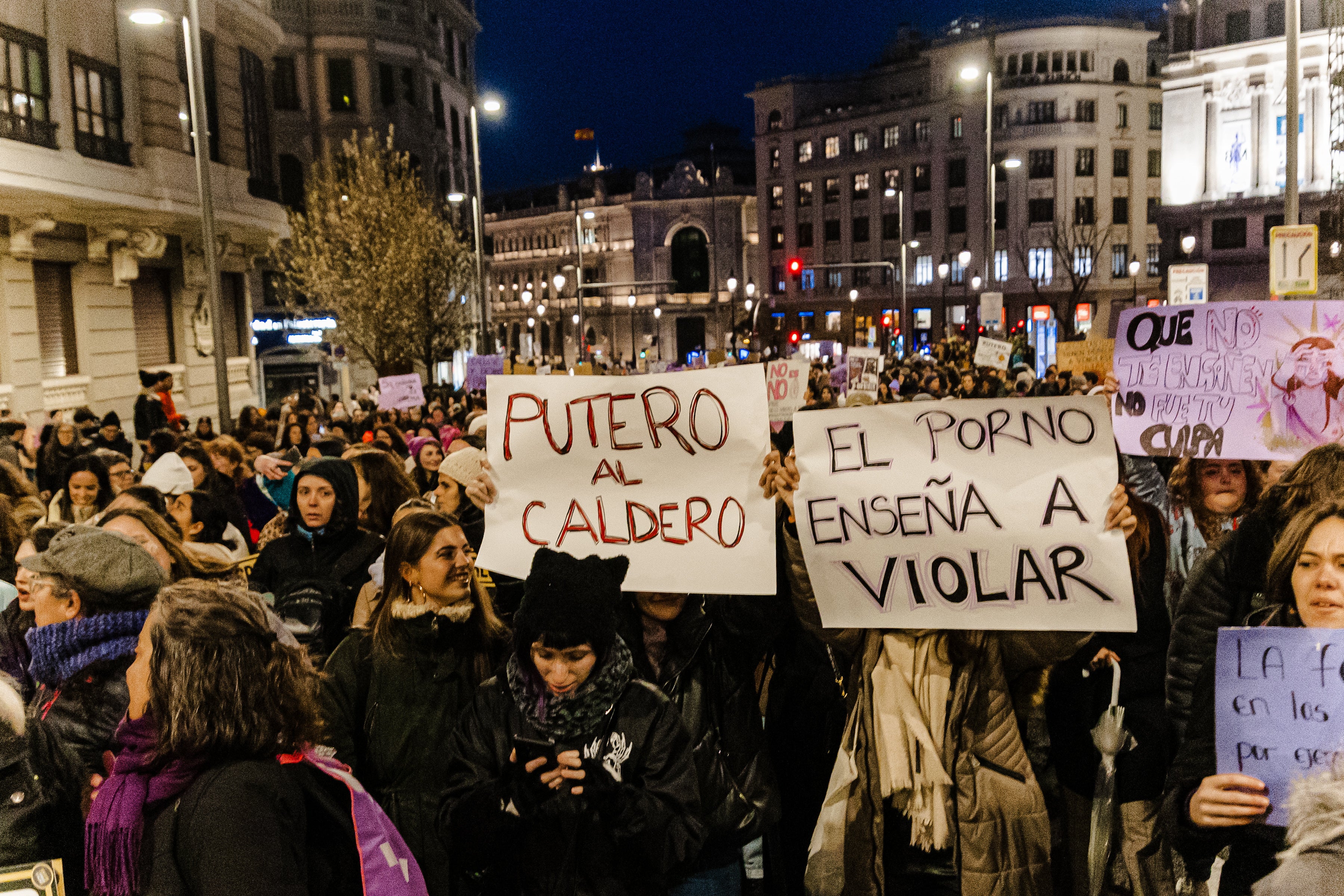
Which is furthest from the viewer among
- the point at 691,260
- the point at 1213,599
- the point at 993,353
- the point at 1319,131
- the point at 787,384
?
the point at 691,260

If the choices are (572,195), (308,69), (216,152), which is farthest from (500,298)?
(216,152)

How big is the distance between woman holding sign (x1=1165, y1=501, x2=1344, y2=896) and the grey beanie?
109 inches

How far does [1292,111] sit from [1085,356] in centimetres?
351

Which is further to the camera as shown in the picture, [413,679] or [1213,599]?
[413,679]

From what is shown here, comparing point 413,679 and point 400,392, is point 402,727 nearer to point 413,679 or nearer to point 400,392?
point 413,679

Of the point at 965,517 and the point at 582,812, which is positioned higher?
the point at 965,517

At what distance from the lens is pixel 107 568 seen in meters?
3.18

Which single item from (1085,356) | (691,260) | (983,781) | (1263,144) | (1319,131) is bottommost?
(983,781)

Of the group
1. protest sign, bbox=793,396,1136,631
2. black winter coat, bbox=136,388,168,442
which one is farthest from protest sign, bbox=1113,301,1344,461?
black winter coat, bbox=136,388,168,442

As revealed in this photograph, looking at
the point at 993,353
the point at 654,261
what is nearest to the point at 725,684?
the point at 993,353

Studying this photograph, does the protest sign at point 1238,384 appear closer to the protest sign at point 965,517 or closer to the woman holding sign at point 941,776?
the woman holding sign at point 941,776

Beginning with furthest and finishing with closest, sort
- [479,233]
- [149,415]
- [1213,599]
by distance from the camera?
[479,233], [149,415], [1213,599]

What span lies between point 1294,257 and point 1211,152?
48.5 metres

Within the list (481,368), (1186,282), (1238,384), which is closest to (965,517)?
(1238,384)
